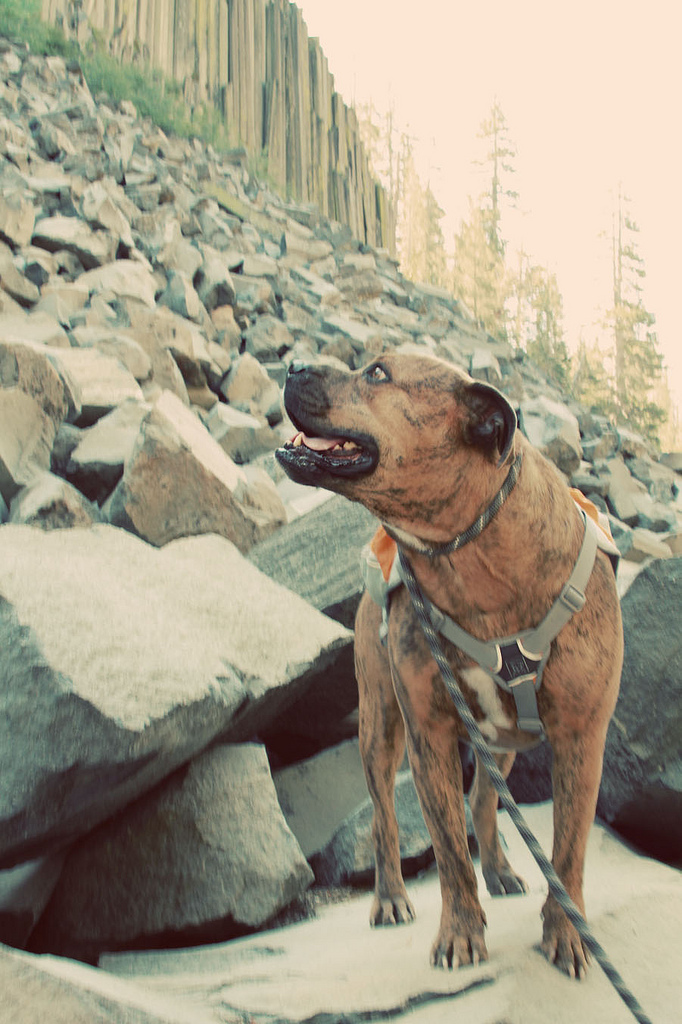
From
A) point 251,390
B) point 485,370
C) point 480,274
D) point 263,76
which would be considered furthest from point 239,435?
point 480,274

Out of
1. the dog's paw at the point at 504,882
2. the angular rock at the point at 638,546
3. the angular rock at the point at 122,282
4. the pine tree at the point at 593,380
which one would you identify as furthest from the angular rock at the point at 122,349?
the pine tree at the point at 593,380

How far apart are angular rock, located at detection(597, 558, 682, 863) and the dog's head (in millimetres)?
1618

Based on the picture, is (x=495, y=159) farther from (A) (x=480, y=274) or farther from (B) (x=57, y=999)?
(B) (x=57, y=999)

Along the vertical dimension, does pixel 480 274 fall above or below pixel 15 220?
below

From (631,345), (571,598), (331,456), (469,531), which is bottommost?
(631,345)

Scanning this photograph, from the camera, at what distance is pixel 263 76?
2177 centimetres

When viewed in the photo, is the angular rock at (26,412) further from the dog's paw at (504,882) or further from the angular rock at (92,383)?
the dog's paw at (504,882)

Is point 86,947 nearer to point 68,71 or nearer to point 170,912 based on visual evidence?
point 170,912

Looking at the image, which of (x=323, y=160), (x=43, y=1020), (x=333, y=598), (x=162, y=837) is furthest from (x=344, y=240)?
(x=43, y=1020)

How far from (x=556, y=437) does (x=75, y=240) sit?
19.6ft

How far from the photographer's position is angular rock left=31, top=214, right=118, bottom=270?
877 centimetres

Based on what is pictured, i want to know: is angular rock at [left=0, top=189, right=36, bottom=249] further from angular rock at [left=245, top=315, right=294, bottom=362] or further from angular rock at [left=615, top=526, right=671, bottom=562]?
angular rock at [left=615, top=526, right=671, bottom=562]

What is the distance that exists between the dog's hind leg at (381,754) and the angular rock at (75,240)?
24.3 ft

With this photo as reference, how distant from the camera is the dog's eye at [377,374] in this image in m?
2.25
